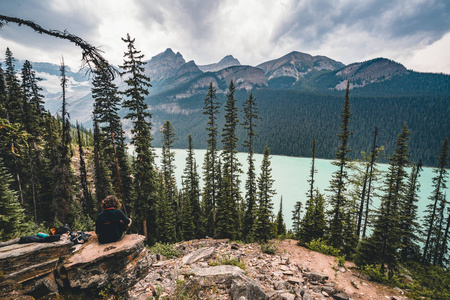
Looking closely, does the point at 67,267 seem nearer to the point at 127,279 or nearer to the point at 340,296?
the point at 127,279

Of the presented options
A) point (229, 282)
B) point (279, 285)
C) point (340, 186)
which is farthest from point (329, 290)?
point (340, 186)

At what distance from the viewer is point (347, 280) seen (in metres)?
8.17

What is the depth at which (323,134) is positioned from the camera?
17588 cm

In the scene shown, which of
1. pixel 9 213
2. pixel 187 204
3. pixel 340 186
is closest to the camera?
pixel 9 213

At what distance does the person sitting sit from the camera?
16.9ft

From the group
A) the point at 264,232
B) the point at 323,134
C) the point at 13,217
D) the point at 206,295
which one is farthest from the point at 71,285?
the point at 323,134

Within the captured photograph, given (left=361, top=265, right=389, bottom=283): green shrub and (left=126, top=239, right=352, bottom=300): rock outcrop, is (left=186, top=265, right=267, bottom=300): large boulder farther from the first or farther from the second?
(left=361, top=265, right=389, bottom=283): green shrub

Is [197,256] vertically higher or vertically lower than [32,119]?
lower

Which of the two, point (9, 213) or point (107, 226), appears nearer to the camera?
point (107, 226)

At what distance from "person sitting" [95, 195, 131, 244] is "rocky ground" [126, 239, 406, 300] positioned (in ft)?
6.27

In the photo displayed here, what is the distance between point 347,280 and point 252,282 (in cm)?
599

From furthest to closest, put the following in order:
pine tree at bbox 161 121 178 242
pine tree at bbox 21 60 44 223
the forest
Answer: pine tree at bbox 161 121 178 242 < pine tree at bbox 21 60 44 223 < the forest

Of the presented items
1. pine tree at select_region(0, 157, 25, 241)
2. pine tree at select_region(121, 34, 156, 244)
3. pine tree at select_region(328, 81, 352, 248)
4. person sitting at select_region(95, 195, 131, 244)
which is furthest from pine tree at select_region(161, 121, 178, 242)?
pine tree at select_region(328, 81, 352, 248)

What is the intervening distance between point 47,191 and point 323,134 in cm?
20065
